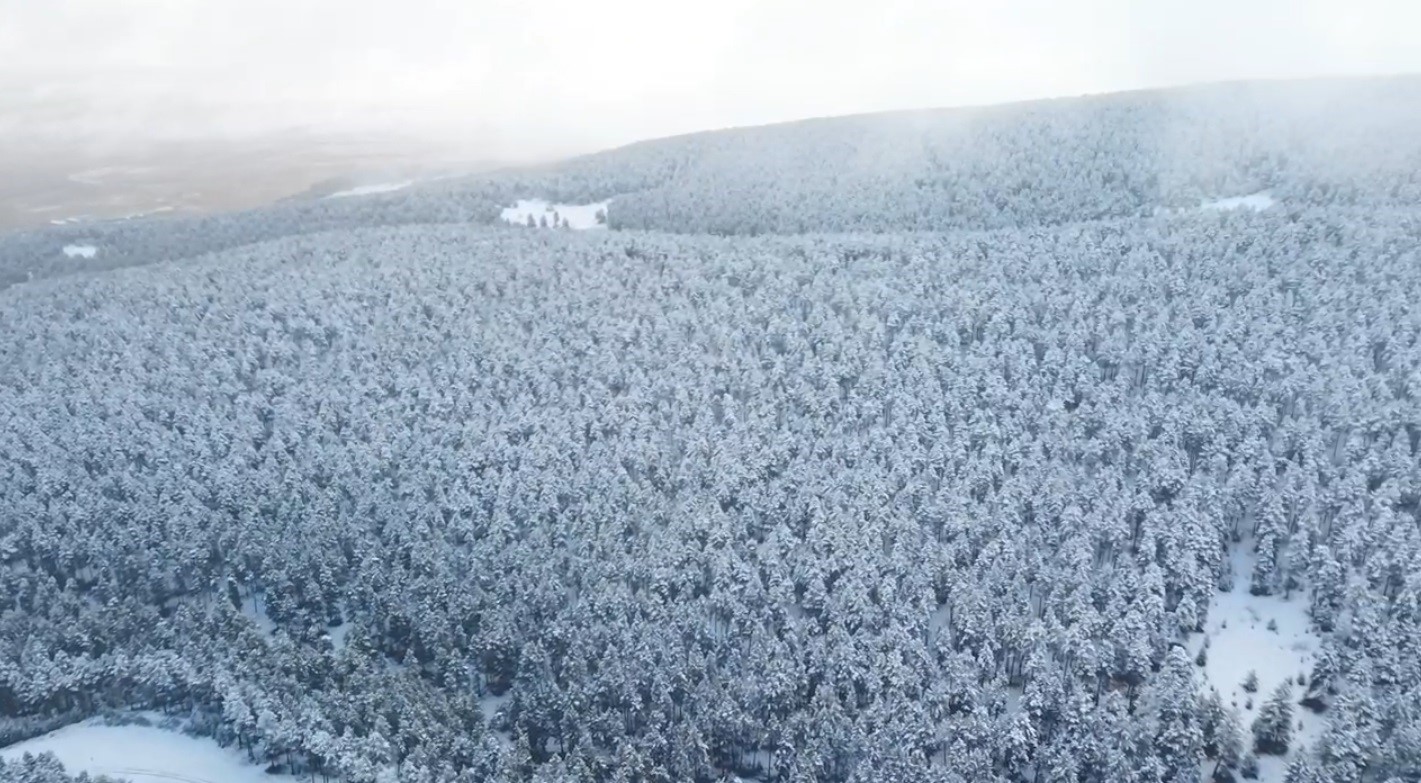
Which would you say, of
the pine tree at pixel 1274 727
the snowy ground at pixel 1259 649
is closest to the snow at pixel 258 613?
the snowy ground at pixel 1259 649

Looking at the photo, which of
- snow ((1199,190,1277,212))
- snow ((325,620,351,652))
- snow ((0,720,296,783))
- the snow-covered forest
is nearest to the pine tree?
the snow-covered forest

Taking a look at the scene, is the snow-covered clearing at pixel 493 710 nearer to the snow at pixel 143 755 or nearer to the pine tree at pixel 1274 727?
the snow at pixel 143 755

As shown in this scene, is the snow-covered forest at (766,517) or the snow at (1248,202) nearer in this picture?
the snow-covered forest at (766,517)

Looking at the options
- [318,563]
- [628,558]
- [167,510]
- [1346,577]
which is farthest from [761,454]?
[167,510]

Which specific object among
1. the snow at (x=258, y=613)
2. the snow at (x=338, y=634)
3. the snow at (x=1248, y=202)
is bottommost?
the snow at (x=338, y=634)

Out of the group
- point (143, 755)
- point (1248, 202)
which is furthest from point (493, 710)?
point (1248, 202)

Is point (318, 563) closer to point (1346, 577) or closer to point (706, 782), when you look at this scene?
point (706, 782)

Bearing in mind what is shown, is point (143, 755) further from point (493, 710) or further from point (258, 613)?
point (493, 710)
